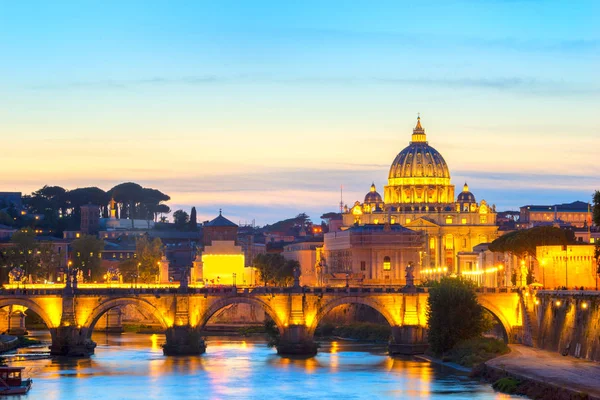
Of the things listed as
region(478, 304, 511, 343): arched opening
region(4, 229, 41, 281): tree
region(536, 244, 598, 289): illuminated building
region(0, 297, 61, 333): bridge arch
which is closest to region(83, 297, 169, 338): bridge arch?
region(0, 297, 61, 333): bridge arch

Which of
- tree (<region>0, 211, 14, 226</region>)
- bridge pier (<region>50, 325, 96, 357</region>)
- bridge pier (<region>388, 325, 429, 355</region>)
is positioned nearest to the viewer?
bridge pier (<region>50, 325, 96, 357</region>)

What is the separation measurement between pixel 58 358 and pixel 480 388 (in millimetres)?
27666

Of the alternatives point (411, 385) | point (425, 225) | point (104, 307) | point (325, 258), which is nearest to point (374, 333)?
point (104, 307)

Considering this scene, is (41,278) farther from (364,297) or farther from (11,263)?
(364,297)

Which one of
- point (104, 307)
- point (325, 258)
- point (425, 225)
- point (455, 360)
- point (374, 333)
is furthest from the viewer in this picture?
point (425, 225)

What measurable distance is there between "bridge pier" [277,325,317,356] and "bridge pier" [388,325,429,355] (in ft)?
15.8

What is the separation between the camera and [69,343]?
92.3 m

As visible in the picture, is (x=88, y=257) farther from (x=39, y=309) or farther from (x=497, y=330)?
(x=497, y=330)

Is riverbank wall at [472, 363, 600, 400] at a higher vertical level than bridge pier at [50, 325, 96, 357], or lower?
lower

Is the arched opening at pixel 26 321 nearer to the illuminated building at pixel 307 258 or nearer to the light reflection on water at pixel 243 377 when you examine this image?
the light reflection on water at pixel 243 377

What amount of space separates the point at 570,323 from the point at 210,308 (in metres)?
24.3

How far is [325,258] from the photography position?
599 ft

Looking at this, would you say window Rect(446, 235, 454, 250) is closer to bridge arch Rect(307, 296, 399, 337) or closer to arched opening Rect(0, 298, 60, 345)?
arched opening Rect(0, 298, 60, 345)

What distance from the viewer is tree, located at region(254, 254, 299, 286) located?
159000 millimetres
